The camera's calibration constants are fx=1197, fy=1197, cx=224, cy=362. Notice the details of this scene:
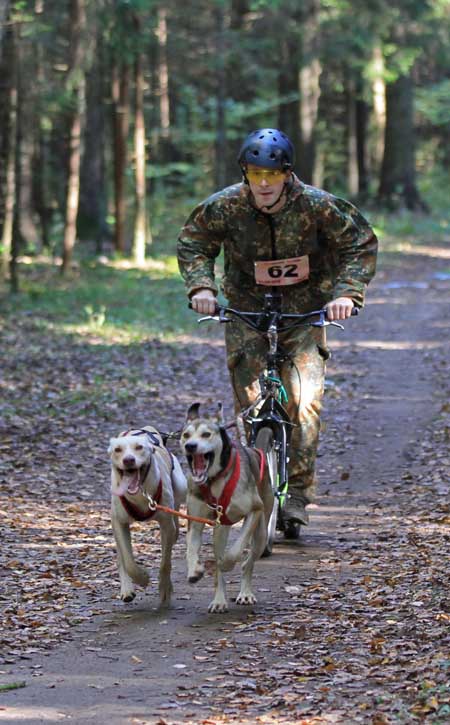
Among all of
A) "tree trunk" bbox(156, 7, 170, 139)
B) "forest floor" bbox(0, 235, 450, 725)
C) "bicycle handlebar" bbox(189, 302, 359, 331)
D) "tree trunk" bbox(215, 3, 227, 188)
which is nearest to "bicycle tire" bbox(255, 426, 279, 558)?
"forest floor" bbox(0, 235, 450, 725)

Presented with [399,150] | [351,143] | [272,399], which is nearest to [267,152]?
[272,399]

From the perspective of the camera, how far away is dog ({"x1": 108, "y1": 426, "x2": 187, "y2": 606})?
21.0ft

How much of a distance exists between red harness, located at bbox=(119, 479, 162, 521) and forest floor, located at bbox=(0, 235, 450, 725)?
1.94ft

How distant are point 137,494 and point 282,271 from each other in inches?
78.6

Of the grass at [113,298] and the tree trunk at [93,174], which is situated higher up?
the tree trunk at [93,174]

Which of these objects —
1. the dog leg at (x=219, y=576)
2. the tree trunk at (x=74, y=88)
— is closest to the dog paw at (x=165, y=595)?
the dog leg at (x=219, y=576)

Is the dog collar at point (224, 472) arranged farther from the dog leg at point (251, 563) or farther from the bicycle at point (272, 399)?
the bicycle at point (272, 399)

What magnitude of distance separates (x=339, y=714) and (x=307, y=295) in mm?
3480

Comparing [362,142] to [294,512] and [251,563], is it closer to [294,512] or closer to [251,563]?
[294,512]

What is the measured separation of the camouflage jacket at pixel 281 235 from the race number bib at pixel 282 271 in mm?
42

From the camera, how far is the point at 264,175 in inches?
287

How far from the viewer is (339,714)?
5.05 metres

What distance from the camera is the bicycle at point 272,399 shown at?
7.64m

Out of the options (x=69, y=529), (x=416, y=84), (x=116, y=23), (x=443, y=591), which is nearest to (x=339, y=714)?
(x=443, y=591)
